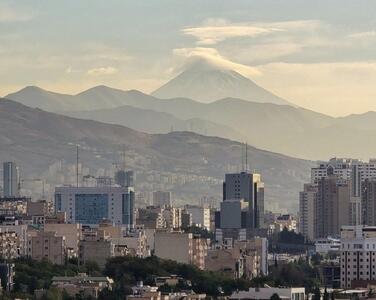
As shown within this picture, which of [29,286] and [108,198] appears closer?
[29,286]

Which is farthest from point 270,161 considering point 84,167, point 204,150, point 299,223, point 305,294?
point 305,294

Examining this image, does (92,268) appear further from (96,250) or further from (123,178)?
(123,178)

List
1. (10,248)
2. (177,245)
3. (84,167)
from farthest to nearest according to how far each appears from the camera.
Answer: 1. (84,167)
2. (177,245)
3. (10,248)

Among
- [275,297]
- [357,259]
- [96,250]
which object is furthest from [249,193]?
[275,297]

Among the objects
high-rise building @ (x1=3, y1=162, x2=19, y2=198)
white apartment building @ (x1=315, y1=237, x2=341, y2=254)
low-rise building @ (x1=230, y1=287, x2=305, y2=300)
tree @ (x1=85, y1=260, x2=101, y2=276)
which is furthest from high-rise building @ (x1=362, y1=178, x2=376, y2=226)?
low-rise building @ (x1=230, y1=287, x2=305, y2=300)

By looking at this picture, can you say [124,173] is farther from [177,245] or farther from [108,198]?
[177,245]

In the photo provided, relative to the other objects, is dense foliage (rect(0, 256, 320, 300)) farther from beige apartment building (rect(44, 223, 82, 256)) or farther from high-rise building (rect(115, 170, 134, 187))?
high-rise building (rect(115, 170, 134, 187))
